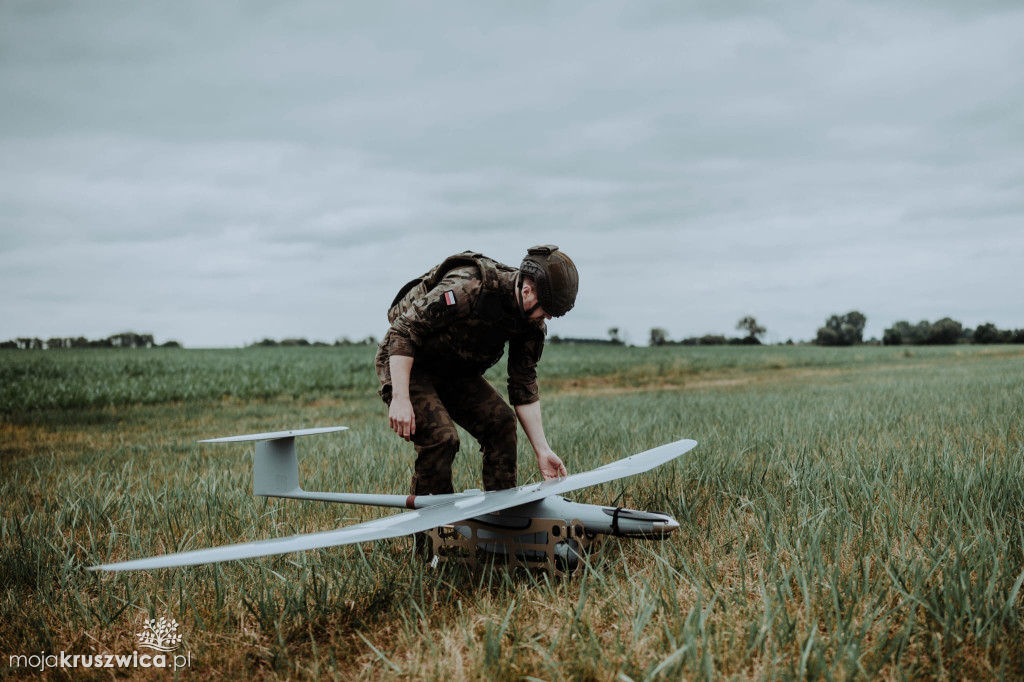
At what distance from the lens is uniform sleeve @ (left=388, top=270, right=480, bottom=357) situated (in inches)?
138

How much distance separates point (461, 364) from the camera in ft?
13.0

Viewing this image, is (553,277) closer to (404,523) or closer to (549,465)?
(549,465)

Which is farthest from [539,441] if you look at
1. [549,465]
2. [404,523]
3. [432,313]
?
[404,523]

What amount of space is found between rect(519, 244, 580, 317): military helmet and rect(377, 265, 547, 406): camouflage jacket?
0.37 m

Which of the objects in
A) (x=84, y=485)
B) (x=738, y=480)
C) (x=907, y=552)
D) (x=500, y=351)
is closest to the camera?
(x=907, y=552)

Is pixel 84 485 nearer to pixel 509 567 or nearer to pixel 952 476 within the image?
pixel 509 567

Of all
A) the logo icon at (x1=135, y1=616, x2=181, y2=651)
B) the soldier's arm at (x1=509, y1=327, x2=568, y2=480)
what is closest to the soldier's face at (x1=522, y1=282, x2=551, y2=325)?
the soldier's arm at (x1=509, y1=327, x2=568, y2=480)

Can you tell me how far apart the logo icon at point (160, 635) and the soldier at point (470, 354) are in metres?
1.31

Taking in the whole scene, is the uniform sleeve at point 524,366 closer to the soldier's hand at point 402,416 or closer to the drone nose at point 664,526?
the soldier's hand at point 402,416

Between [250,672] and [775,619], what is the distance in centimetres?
208

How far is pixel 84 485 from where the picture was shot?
532cm

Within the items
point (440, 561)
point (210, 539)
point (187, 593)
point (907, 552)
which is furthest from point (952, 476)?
point (210, 539)

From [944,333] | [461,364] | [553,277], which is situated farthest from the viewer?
[944,333]

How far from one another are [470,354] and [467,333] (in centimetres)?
18
